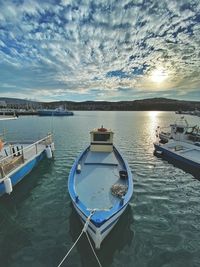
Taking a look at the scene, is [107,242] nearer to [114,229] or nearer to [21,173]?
[114,229]

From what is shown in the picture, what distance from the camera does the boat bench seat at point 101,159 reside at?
1287 centimetres

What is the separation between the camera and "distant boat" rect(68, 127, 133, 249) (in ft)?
22.3

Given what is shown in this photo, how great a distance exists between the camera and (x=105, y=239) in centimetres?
741

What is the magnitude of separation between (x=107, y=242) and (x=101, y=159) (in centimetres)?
698

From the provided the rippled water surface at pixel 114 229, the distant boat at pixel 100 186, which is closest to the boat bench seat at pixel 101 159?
the distant boat at pixel 100 186

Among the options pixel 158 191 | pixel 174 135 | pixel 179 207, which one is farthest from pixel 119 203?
pixel 174 135

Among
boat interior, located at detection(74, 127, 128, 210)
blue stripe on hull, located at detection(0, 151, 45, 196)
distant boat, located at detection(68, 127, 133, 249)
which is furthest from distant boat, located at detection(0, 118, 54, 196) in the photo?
boat interior, located at detection(74, 127, 128, 210)

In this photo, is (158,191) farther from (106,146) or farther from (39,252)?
(39,252)

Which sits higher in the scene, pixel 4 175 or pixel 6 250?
pixel 4 175

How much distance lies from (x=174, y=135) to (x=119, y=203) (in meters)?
22.4

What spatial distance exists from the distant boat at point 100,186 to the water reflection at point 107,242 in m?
0.52

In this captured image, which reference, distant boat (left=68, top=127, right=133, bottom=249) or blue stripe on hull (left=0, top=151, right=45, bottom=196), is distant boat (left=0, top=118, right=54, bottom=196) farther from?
distant boat (left=68, top=127, right=133, bottom=249)

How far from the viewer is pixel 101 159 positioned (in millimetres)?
13828

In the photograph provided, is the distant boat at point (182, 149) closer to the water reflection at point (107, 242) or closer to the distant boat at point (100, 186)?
the distant boat at point (100, 186)
